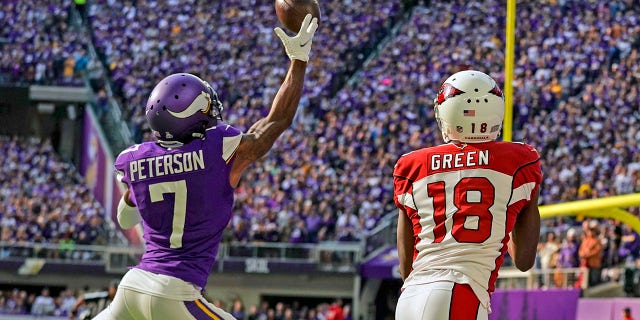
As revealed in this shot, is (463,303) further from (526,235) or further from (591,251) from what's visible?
(591,251)

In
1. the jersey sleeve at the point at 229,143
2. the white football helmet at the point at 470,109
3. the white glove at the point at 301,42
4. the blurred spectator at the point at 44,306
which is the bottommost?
the blurred spectator at the point at 44,306

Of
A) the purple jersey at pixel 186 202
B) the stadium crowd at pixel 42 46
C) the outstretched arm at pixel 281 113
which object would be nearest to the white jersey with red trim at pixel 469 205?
the outstretched arm at pixel 281 113

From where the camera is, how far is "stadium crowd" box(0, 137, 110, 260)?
2311 cm

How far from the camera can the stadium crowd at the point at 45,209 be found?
23109mm

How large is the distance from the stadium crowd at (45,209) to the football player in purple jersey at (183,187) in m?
18.8

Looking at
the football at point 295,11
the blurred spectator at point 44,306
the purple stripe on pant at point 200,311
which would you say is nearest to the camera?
the purple stripe on pant at point 200,311

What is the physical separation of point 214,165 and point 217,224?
221 mm

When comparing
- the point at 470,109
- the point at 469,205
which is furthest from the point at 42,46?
the point at 469,205

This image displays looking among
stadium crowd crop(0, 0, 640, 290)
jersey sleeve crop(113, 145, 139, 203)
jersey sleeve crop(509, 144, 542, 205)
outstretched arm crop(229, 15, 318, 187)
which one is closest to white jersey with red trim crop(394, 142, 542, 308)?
jersey sleeve crop(509, 144, 542, 205)

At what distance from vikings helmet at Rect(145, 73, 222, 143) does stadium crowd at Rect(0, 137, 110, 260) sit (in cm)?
1877

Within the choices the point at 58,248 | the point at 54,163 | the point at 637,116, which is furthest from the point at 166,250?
the point at 54,163

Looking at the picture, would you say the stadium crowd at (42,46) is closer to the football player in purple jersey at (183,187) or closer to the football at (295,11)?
the football at (295,11)

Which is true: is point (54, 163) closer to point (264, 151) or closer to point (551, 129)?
point (551, 129)

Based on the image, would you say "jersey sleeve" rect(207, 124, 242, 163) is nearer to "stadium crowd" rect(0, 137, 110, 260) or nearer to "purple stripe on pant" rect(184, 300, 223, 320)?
"purple stripe on pant" rect(184, 300, 223, 320)
